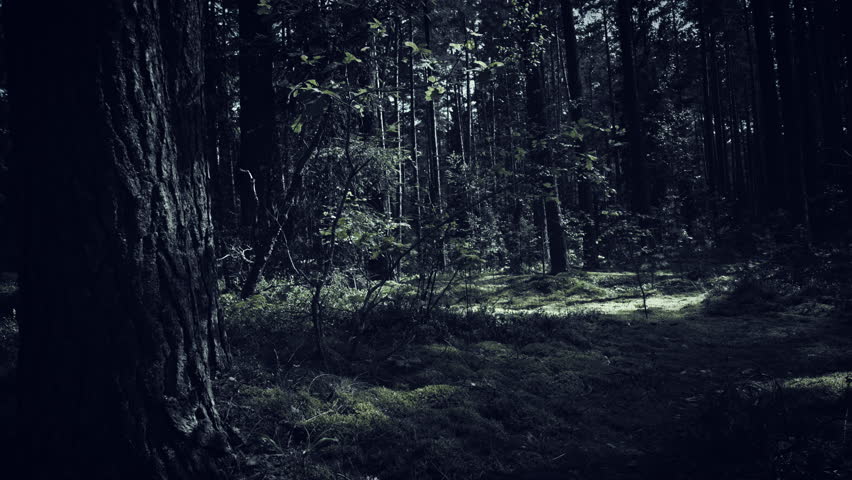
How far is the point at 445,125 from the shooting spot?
2967 centimetres

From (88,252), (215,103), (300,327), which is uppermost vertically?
(215,103)

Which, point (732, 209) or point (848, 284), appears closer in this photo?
point (848, 284)

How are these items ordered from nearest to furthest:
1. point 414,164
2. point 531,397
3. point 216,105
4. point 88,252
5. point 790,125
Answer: point 88,252, point 531,397, point 414,164, point 216,105, point 790,125

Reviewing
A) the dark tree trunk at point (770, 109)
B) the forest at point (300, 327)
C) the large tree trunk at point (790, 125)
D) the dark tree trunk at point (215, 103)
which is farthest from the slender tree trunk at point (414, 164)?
the dark tree trunk at point (770, 109)

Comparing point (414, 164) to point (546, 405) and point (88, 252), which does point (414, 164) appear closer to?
point (546, 405)

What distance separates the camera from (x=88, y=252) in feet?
7.16

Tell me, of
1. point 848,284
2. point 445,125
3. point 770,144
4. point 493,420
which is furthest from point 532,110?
point 445,125

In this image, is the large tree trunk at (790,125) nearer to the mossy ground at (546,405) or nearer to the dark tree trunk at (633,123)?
the dark tree trunk at (633,123)

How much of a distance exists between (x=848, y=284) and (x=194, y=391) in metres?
11.6

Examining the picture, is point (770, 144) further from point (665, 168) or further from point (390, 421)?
point (390, 421)

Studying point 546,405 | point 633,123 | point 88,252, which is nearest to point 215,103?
point 88,252

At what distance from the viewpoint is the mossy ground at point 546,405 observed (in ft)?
10.2

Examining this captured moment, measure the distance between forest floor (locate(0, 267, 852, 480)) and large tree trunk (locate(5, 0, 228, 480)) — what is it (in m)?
0.71

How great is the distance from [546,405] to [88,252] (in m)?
3.75
